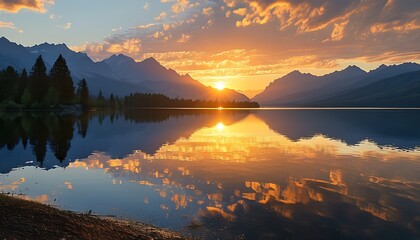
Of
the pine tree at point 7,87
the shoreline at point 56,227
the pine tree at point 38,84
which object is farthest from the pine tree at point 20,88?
the shoreline at point 56,227

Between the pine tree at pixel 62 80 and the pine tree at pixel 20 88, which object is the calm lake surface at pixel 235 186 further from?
the pine tree at pixel 62 80

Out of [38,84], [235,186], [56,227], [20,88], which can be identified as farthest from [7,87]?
[56,227]

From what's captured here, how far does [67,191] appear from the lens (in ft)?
94.4

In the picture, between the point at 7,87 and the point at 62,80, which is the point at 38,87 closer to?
the point at 62,80

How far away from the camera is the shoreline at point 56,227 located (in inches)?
578

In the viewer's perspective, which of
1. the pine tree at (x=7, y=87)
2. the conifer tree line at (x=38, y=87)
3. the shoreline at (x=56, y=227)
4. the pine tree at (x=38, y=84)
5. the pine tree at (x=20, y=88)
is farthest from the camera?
the pine tree at (x=38, y=84)

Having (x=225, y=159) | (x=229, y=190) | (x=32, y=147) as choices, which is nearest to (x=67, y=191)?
(x=229, y=190)

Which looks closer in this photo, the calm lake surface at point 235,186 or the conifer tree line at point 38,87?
the calm lake surface at point 235,186

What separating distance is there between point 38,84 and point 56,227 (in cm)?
17625

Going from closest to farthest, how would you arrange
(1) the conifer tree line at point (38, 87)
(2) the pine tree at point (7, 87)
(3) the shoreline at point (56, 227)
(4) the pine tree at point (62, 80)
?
(3) the shoreline at point (56, 227)
(2) the pine tree at point (7, 87)
(1) the conifer tree line at point (38, 87)
(4) the pine tree at point (62, 80)

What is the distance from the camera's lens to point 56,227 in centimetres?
1573

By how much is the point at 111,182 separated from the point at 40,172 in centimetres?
1030

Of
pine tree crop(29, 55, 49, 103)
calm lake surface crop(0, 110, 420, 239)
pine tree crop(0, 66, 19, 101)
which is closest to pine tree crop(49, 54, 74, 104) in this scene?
pine tree crop(29, 55, 49, 103)

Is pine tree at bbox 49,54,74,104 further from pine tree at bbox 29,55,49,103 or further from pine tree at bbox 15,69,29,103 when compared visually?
pine tree at bbox 15,69,29,103
